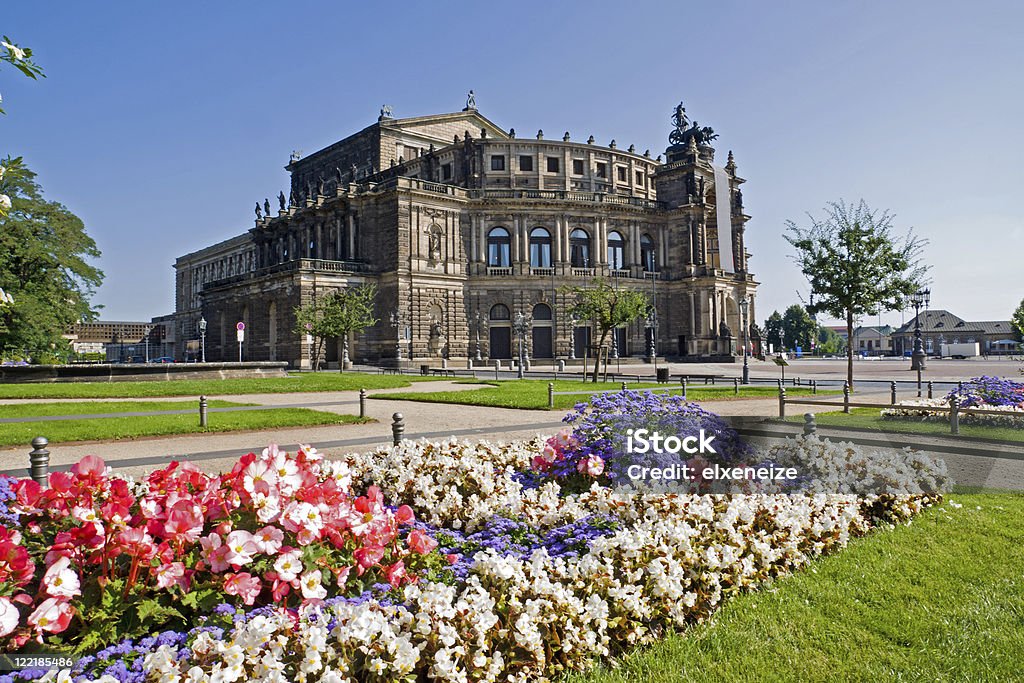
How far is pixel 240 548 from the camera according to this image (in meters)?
3.44

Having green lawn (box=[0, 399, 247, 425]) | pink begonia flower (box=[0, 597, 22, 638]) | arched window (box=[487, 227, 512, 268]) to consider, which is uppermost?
arched window (box=[487, 227, 512, 268])

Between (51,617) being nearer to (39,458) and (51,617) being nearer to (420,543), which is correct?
(420,543)

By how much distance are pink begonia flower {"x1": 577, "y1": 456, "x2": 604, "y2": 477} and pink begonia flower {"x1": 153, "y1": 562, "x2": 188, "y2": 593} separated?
13.6ft

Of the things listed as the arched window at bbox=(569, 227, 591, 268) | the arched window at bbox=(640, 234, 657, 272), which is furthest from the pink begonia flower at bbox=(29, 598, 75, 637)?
the arched window at bbox=(640, 234, 657, 272)

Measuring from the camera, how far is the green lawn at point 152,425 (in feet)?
41.3

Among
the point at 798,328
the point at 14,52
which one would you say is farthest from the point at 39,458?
the point at 798,328

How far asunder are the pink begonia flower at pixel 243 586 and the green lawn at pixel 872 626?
189 centimetres

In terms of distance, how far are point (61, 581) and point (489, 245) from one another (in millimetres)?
58010

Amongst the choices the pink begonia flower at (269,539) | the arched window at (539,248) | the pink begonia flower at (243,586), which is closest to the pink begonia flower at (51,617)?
the pink begonia flower at (243,586)

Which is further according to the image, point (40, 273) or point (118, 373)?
point (40, 273)

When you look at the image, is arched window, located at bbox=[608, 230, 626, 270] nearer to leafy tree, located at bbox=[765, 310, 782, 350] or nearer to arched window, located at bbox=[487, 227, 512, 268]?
arched window, located at bbox=[487, 227, 512, 268]

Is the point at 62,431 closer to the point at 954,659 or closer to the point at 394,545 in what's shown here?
the point at 394,545

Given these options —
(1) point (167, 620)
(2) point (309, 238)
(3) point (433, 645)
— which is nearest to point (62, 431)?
(1) point (167, 620)

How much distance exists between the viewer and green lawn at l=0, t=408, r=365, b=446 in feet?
41.3
